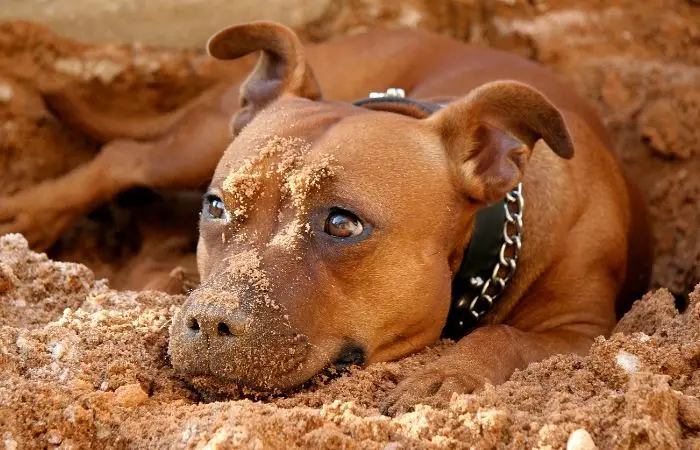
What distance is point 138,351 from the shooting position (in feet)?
9.82

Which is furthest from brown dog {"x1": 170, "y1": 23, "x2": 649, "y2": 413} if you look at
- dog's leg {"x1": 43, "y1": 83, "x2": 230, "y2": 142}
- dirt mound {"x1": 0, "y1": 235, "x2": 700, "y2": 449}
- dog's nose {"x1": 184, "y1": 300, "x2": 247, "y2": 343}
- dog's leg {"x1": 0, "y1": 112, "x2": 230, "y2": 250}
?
dog's leg {"x1": 43, "y1": 83, "x2": 230, "y2": 142}

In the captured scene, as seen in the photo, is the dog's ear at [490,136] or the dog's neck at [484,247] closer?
the dog's ear at [490,136]

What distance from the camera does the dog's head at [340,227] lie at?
2805 millimetres

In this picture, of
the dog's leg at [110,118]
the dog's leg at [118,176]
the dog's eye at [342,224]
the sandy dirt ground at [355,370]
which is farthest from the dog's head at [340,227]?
the dog's leg at [110,118]

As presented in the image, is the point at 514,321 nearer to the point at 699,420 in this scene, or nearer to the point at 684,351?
the point at 684,351

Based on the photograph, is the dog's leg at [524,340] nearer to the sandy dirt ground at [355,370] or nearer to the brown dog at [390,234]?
the brown dog at [390,234]

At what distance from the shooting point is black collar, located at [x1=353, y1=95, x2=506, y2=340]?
3686 millimetres

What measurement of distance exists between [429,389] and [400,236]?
61cm

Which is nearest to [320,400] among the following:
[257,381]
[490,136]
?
[257,381]

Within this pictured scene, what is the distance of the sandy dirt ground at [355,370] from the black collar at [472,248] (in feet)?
1.59

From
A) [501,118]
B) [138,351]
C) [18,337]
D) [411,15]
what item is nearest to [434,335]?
[501,118]

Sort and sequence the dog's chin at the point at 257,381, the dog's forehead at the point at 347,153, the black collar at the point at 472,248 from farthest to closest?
1. the black collar at the point at 472,248
2. the dog's forehead at the point at 347,153
3. the dog's chin at the point at 257,381

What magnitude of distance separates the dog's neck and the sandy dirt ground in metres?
0.48

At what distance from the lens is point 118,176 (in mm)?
5156
